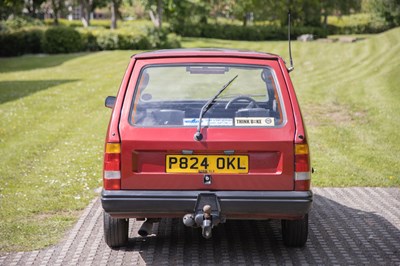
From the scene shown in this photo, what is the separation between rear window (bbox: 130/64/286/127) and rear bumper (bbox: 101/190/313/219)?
57 centimetres

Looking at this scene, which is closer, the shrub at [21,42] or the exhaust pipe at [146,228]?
the exhaust pipe at [146,228]

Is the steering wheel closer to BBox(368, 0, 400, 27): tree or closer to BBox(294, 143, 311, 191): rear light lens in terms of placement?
BBox(294, 143, 311, 191): rear light lens

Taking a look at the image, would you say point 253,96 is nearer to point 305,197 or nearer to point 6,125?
point 305,197

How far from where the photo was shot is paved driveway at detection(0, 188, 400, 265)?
6.09 meters

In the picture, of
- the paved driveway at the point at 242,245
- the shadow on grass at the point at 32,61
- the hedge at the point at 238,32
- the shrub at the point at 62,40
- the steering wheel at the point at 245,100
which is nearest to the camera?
the paved driveway at the point at 242,245

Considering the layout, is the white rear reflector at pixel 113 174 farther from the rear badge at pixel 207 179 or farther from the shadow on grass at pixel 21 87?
the shadow on grass at pixel 21 87

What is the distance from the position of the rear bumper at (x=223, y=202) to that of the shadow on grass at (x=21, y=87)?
14.6 meters

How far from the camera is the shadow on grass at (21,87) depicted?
818 inches

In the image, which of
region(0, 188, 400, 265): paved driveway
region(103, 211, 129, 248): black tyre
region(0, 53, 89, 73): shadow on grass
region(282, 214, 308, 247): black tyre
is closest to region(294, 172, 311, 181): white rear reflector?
region(282, 214, 308, 247): black tyre

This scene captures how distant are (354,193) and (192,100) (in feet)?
10.4

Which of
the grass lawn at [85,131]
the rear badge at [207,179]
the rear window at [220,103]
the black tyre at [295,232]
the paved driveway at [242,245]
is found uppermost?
the rear window at [220,103]

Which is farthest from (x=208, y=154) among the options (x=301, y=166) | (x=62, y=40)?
(x=62, y=40)

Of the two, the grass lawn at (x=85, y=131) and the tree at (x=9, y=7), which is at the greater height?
the tree at (x=9, y=7)

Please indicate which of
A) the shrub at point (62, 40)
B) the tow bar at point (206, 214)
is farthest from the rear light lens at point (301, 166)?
the shrub at point (62, 40)
